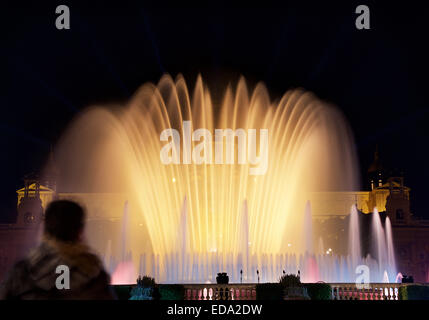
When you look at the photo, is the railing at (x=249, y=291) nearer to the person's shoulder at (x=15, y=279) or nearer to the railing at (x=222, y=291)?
Result: the railing at (x=222, y=291)

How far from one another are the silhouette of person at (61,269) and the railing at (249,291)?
12746 mm

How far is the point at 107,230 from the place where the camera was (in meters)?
74.8

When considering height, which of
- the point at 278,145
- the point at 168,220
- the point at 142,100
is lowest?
the point at 168,220

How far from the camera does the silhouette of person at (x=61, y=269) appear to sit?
356 cm

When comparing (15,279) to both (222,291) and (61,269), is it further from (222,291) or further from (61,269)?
(222,291)

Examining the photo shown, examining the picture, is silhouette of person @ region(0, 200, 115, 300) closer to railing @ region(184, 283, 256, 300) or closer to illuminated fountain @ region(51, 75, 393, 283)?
railing @ region(184, 283, 256, 300)

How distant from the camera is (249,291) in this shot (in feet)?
53.5

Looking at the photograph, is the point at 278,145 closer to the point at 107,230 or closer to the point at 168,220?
the point at 168,220

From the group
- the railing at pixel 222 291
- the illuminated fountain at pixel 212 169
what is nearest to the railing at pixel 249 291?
the railing at pixel 222 291

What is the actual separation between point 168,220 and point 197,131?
608 cm

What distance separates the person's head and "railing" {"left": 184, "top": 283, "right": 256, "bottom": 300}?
1297cm

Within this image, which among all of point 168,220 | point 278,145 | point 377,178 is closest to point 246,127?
point 278,145

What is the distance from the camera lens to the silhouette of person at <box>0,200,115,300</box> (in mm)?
3564

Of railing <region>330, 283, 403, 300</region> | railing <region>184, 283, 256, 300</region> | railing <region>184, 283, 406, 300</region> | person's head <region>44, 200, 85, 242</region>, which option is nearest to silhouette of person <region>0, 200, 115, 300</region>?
person's head <region>44, 200, 85, 242</region>
